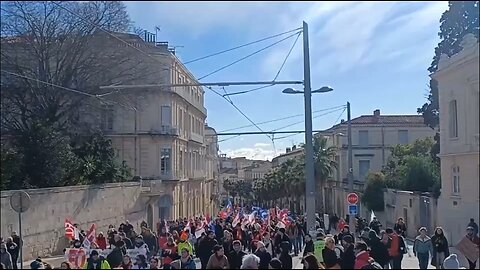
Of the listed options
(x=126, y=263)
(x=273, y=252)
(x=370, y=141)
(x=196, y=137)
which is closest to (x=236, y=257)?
(x=126, y=263)

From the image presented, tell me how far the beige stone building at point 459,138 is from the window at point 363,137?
44.2 m

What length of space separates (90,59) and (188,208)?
27.1m

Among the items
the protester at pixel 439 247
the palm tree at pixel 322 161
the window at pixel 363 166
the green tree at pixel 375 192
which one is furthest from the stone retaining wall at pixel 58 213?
the window at pixel 363 166

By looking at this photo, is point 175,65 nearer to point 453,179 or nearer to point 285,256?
point 453,179

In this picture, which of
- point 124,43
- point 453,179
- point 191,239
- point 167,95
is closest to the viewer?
point 191,239

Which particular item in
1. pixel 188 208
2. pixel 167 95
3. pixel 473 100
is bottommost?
pixel 188 208

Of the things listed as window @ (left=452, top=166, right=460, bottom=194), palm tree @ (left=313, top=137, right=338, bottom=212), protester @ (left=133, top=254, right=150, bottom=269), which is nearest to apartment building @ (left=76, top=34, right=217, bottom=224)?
palm tree @ (left=313, top=137, right=338, bottom=212)

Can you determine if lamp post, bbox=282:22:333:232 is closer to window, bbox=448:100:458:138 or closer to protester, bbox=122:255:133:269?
window, bbox=448:100:458:138

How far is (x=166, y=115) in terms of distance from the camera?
2156 inches

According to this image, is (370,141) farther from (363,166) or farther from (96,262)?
(96,262)

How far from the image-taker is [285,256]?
42.9 ft

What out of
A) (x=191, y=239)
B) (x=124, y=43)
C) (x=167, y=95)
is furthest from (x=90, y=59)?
(x=191, y=239)

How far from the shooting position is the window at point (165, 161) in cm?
5441

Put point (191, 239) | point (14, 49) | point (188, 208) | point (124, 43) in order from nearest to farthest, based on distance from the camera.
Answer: point (191, 239) < point (14, 49) < point (124, 43) < point (188, 208)
